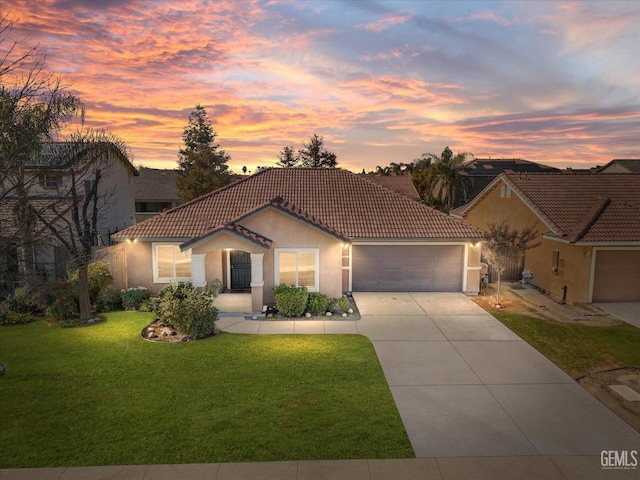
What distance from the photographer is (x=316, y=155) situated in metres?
66.8

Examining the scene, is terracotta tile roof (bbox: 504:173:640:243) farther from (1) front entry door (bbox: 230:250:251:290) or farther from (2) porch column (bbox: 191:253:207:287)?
(2) porch column (bbox: 191:253:207:287)

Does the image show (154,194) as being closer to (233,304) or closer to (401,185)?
(401,185)

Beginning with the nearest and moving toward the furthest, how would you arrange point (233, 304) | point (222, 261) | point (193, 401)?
point (193, 401) → point (233, 304) → point (222, 261)

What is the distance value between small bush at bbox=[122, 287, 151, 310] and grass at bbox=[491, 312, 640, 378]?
46.3ft

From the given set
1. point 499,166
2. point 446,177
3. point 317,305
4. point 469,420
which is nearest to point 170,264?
point 317,305

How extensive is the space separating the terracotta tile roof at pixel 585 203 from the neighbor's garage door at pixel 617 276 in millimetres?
840

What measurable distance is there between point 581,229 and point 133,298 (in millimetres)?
18758

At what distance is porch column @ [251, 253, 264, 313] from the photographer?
17.3 meters

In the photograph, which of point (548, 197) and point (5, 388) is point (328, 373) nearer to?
point (5, 388)

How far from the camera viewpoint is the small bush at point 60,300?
1622cm

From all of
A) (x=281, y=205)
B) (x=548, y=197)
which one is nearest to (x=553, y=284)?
(x=548, y=197)

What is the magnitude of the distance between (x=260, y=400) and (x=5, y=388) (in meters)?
6.26

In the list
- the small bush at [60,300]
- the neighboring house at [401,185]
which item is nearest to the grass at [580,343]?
the small bush at [60,300]

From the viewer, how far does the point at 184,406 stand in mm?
9773
